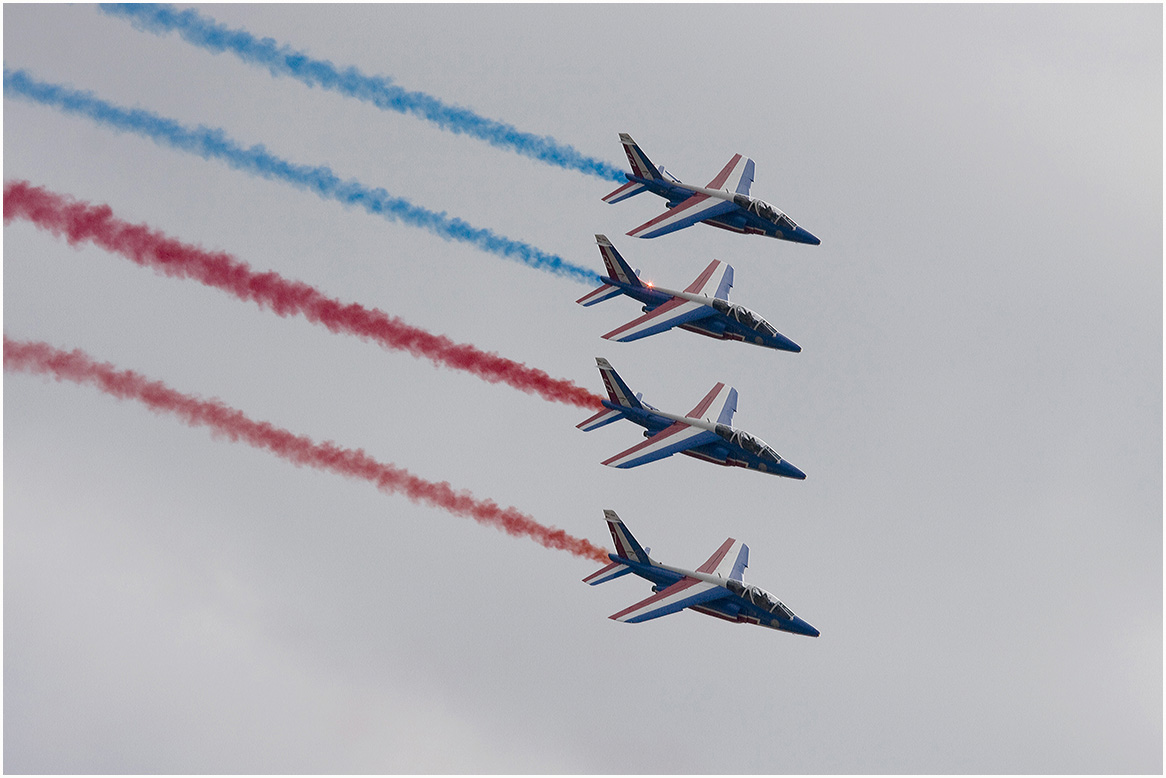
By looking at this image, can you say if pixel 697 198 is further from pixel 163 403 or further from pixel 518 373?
pixel 163 403

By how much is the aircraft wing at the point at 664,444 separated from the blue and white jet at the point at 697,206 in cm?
1275

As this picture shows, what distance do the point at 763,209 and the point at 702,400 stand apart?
40.5 ft

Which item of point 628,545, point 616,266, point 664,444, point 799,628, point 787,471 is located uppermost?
point 616,266

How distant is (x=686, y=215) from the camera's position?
102688mm

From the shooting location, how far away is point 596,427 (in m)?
95.6

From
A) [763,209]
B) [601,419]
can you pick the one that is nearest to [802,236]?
[763,209]

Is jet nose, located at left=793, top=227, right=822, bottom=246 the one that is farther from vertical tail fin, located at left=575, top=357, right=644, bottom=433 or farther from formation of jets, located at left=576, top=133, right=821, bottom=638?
vertical tail fin, located at left=575, top=357, right=644, bottom=433

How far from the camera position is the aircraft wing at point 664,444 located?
94188 millimetres

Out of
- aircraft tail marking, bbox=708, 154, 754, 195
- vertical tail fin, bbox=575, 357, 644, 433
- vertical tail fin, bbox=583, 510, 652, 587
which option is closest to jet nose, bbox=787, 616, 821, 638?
vertical tail fin, bbox=583, 510, 652, 587

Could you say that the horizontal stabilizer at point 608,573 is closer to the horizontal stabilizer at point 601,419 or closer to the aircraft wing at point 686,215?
the horizontal stabilizer at point 601,419

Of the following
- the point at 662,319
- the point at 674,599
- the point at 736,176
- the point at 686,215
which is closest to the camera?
the point at 674,599

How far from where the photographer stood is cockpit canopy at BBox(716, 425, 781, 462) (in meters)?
96.1

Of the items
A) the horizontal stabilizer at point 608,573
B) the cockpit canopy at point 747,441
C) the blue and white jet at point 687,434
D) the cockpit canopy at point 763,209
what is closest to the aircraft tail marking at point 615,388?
the blue and white jet at point 687,434

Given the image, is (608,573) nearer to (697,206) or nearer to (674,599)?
(674,599)
